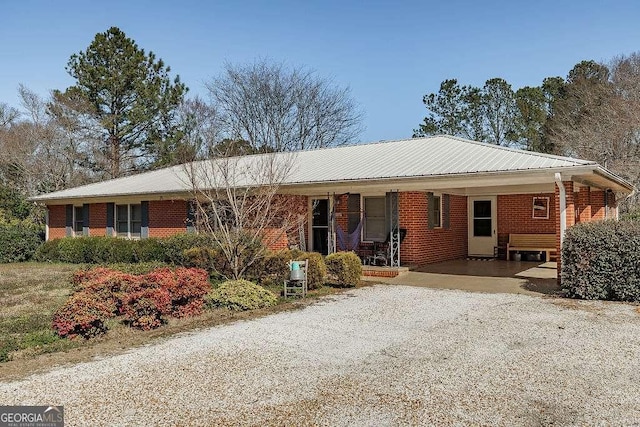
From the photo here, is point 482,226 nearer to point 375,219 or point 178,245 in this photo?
point 375,219

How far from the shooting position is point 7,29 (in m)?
12.1

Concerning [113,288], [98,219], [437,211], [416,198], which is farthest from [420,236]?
[98,219]

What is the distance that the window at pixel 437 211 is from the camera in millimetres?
14867

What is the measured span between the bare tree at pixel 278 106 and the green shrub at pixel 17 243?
15.0 meters

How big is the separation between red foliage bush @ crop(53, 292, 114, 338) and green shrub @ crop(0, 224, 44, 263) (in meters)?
15.0

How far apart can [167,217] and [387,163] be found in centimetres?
859

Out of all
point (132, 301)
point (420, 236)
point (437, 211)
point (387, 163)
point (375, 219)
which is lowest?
point (132, 301)

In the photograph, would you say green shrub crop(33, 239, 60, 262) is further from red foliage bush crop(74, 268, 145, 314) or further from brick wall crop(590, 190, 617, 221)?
brick wall crop(590, 190, 617, 221)

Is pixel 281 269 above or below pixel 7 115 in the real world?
below

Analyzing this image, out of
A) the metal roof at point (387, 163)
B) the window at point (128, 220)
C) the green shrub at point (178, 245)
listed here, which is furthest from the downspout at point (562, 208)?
the window at point (128, 220)

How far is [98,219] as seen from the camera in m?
19.7

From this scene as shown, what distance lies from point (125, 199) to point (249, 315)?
12.2 metres

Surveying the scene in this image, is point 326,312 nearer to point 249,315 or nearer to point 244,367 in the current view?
point 249,315

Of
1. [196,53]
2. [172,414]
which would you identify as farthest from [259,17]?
[172,414]
